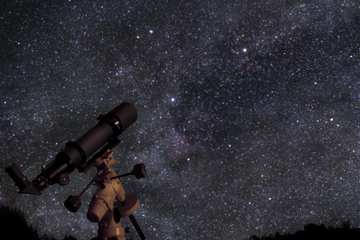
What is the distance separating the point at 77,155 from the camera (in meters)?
2.46

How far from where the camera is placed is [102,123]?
2822 millimetres

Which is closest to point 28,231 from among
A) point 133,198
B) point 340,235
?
point 133,198

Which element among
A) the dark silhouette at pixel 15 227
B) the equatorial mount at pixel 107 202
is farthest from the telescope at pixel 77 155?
the dark silhouette at pixel 15 227

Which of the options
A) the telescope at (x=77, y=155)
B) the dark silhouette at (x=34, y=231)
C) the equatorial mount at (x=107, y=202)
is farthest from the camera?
the dark silhouette at (x=34, y=231)

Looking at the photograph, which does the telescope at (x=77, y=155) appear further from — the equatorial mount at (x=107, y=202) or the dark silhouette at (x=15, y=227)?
the dark silhouette at (x=15, y=227)

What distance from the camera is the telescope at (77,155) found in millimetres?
2248

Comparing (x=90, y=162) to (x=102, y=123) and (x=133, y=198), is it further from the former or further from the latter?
(x=133, y=198)

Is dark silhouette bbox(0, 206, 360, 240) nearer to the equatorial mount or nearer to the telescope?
the equatorial mount

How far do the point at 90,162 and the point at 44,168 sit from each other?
49 cm

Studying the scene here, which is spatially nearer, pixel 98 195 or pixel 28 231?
pixel 98 195

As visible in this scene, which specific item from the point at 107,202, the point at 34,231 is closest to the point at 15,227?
the point at 34,231

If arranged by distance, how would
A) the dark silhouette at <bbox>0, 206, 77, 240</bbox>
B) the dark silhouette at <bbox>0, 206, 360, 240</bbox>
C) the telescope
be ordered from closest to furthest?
the telescope < the dark silhouette at <bbox>0, 206, 360, 240</bbox> < the dark silhouette at <bbox>0, 206, 77, 240</bbox>

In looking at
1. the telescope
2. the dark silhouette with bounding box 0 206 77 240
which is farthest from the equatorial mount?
the dark silhouette with bounding box 0 206 77 240

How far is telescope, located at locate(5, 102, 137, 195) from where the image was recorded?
2248 mm
